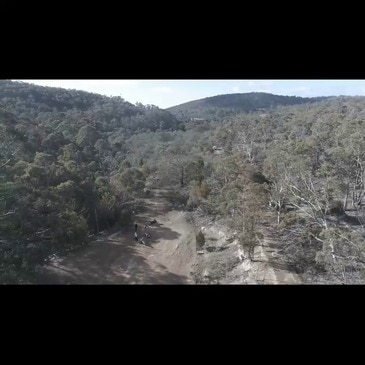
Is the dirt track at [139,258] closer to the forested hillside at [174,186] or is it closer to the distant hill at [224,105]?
the forested hillside at [174,186]

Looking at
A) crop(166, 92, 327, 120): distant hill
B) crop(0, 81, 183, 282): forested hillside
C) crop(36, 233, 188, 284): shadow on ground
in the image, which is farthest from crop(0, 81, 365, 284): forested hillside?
crop(166, 92, 327, 120): distant hill

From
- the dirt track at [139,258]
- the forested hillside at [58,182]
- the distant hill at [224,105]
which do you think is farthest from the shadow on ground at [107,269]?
the distant hill at [224,105]

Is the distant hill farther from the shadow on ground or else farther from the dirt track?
the shadow on ground

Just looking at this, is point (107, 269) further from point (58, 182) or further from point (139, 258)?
point (58, 182)
